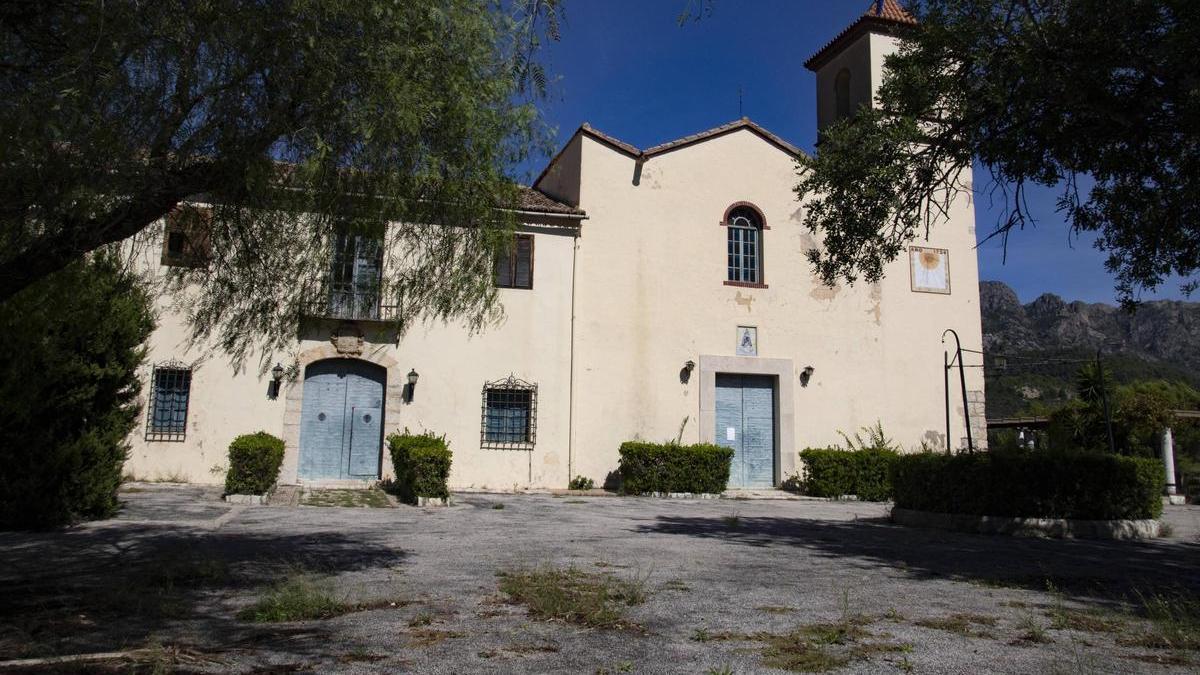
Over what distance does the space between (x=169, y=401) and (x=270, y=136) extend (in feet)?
38.4

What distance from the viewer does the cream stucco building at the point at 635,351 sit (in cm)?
1538

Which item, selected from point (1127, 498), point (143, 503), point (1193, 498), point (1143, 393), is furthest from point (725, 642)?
point (1143, 393)

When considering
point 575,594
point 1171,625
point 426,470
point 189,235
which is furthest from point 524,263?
point 1171,625

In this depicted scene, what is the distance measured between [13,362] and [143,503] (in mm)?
3846

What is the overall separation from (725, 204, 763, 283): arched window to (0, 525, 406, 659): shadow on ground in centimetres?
1198

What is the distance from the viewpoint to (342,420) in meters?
15.7

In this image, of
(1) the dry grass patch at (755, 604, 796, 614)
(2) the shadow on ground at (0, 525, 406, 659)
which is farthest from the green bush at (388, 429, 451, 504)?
(1) the dry grass patch at (755, 604, 796, 614)

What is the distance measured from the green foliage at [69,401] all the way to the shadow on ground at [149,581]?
1.60 ft

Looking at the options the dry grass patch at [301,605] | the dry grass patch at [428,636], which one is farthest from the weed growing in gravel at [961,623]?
the dry grass patch at [301,605]

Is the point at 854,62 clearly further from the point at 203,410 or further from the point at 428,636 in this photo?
the point at 428,636

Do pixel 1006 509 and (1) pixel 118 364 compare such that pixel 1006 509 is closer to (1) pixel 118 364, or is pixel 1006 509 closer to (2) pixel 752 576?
(2) pixel 752 576

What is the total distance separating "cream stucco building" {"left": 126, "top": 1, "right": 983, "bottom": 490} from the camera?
50.4ft

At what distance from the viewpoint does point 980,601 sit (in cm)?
544

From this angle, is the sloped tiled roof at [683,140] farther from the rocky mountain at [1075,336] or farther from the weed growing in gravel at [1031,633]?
the rocky mountain at [1075,336]
